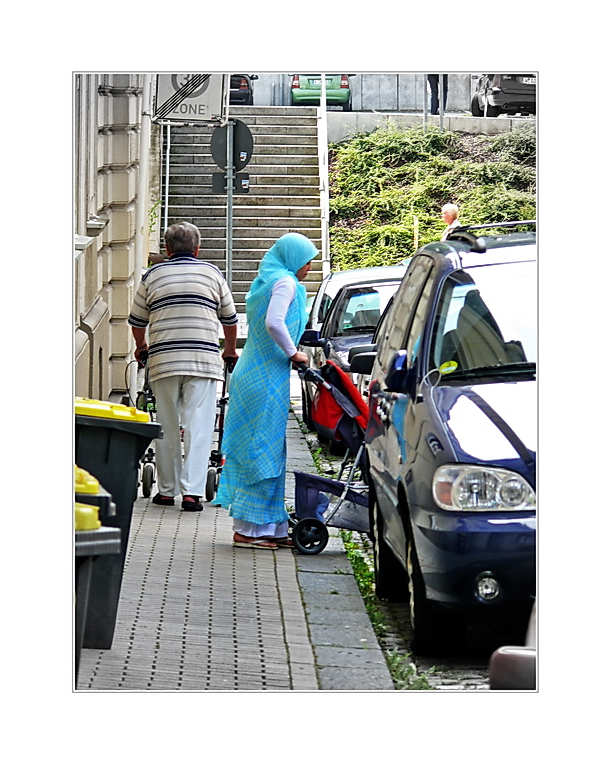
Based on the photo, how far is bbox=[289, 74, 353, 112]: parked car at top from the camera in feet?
23.1

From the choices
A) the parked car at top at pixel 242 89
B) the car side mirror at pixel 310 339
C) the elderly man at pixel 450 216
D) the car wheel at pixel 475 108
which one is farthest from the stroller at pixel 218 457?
the car wheel at pixel 475 108

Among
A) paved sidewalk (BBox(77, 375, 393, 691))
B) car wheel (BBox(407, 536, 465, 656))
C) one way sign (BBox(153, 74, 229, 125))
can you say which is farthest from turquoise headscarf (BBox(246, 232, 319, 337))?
car wheel (BBox(407, 536, 465, 656))

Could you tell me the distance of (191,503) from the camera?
9164 mm

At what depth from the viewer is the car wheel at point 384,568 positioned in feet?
23.4

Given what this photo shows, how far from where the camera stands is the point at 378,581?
300 inches

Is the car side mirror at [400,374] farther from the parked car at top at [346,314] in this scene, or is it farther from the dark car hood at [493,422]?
the parked car at top at [346,314]

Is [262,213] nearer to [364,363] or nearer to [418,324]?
[364,363]

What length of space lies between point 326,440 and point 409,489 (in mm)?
1943

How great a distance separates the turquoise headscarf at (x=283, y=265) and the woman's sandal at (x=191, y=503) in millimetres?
1186

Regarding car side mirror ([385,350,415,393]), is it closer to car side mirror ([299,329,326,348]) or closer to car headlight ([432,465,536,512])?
car headlight ([432,465,536,512])

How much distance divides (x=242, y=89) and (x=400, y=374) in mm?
1419

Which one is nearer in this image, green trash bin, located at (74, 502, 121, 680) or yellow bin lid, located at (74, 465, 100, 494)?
green trash bin, located at (74, 502, 121, 680)

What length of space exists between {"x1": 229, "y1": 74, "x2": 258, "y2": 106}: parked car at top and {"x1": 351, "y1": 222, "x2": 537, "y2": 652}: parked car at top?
3.35 feet
